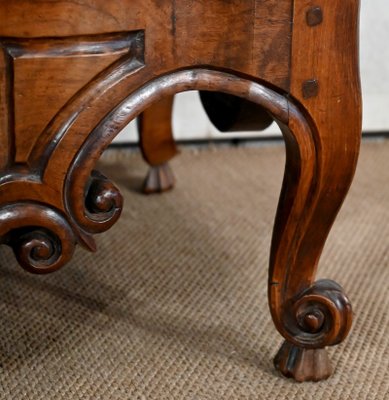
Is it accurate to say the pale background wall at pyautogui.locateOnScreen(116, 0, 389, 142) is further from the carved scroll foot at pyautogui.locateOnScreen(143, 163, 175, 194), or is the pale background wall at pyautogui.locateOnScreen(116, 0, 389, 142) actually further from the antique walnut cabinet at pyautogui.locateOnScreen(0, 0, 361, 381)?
the antique walnut cabinet at pyautogui.locateOnScreen(0, 0, 361, 381)

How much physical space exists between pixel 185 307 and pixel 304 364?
203mm

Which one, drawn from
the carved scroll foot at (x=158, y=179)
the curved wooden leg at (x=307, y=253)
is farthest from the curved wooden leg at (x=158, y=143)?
the curved wooden leg at (x=307, y=253)

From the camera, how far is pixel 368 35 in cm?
164

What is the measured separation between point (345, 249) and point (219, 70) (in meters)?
0.57

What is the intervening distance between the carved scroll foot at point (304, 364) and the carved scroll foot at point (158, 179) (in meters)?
0.55

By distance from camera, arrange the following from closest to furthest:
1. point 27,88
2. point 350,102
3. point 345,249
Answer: point 27,88 < point 350,102 < point 345,249

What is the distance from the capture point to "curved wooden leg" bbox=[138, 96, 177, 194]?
4.56 ft

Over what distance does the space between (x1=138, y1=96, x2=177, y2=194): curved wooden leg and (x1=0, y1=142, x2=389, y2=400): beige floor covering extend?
26mm

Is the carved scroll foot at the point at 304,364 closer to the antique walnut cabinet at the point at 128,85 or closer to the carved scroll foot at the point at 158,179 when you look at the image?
the antique walnut cabinet at the point at 128,85

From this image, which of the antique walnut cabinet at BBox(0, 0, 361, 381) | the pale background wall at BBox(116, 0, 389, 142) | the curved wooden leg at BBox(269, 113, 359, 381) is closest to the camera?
the antique walnut cabinet at BBox(0, 0, 361, 381)

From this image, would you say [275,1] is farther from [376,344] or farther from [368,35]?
[368,35]

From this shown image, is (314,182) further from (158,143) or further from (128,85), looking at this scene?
(158,143)

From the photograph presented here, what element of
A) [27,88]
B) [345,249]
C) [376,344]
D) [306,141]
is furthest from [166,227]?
[27,88]

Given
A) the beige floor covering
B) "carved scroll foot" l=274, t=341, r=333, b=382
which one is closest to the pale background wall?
the beige floor covering
